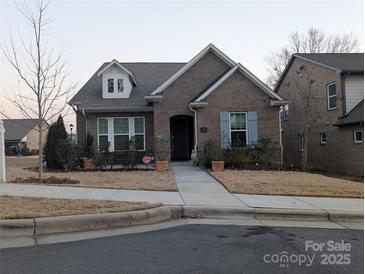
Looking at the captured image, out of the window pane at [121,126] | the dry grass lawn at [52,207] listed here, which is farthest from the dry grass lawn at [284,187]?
the window pane at [121,126]

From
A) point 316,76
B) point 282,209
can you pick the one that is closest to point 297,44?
point 316,76

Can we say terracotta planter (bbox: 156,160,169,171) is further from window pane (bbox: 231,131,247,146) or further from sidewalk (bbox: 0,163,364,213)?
sidewalk (bbox: 0,163,364,213)

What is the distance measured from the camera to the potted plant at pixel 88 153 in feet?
63.9

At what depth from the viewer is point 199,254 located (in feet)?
18.6

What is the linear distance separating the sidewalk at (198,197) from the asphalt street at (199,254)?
6.83 ft

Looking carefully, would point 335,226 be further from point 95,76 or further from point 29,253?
point 95,76

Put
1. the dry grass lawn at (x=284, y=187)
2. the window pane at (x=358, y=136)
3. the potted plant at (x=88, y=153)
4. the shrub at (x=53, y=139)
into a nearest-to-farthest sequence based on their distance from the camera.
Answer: the dry grass lawn at (x=284, y=187), the potted plant at (x=88, y=153), the shrub at (x=53, y=139), the window pane at (x=358, y=136)

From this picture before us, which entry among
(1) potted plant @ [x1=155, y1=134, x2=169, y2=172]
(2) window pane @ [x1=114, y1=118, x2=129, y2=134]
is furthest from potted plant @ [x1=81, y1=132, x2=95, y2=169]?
(1) potted plant @ [x1=155, y1=134, x2=169, y2=172]

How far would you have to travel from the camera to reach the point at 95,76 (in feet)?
87.6

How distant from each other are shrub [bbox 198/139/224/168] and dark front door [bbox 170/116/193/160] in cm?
528

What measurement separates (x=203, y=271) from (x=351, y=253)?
7.73 ft

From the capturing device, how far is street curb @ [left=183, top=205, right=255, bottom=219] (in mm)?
8422

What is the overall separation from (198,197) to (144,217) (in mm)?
2731

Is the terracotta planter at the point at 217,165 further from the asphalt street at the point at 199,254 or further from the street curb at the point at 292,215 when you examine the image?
the asphalt street at the point at 199,254
